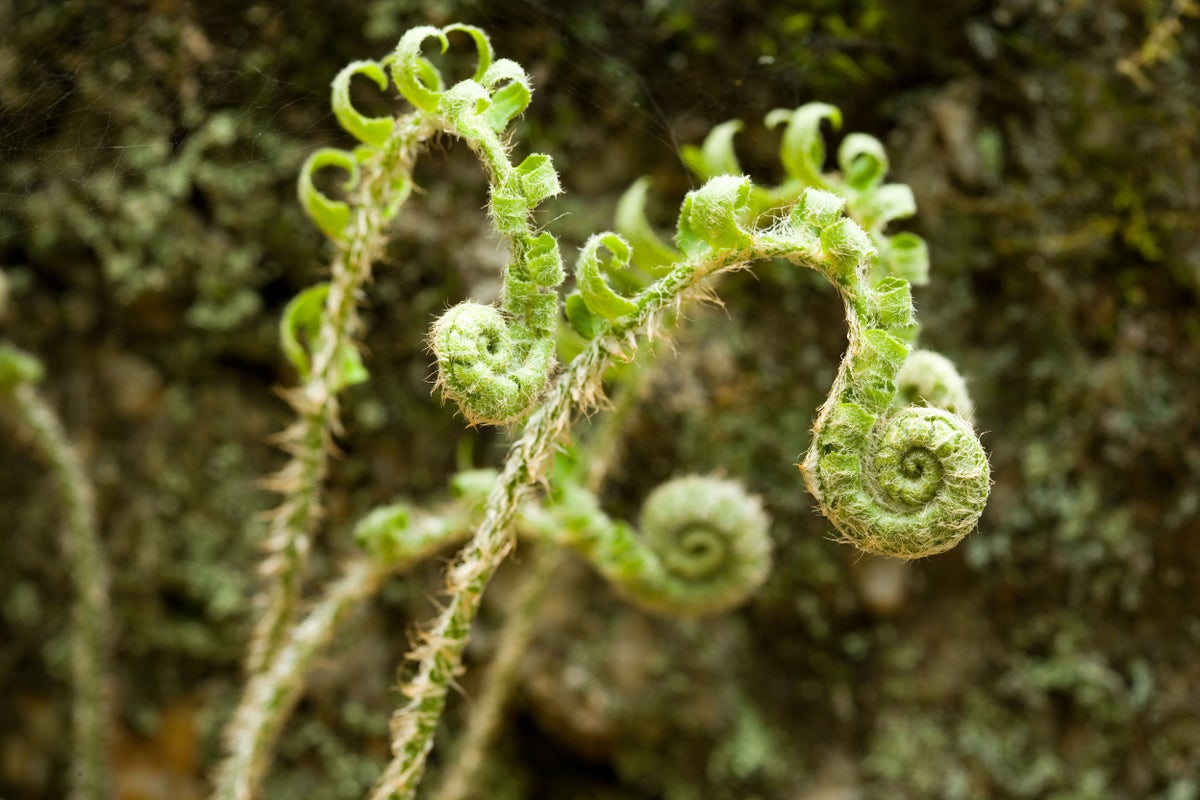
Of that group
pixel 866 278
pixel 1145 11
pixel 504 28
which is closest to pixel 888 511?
pixel 866 278

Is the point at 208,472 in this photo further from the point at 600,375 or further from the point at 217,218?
the point at 600,375

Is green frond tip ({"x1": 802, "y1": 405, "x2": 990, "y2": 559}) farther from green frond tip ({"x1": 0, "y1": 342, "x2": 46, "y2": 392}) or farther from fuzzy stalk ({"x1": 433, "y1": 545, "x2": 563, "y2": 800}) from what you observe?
green frond tip ({"x1": 0, "y1": 342, "x2": 46, "y2": 392})

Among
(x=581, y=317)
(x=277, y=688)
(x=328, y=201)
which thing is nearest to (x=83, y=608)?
(x=277, y=688)

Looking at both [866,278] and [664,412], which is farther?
[664,412]

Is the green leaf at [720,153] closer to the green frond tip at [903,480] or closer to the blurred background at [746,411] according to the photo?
the blurred background at [746,411]

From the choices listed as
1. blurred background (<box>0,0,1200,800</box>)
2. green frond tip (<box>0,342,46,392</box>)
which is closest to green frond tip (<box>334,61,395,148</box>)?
blurred background (<box>0,0,1200,800</box>)

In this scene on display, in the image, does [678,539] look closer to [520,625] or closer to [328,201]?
[520,625]

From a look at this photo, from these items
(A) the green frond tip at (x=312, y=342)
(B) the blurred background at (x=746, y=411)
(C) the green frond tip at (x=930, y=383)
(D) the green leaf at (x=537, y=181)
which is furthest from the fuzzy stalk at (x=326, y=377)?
(C) the green frond tip at (x=930, y=383)
